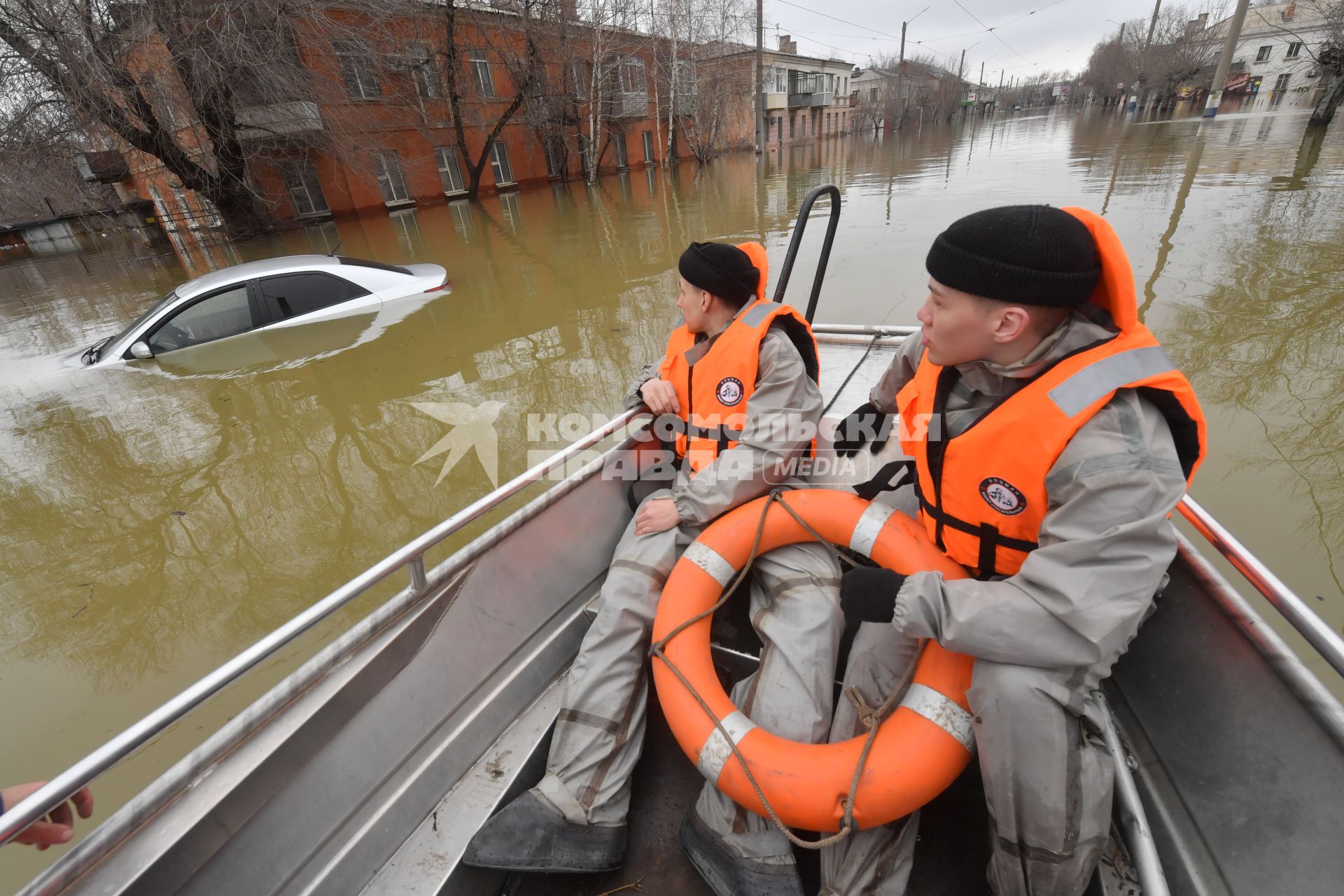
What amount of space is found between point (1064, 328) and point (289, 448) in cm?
535

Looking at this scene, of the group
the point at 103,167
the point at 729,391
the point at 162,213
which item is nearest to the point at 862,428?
the point at 729,391

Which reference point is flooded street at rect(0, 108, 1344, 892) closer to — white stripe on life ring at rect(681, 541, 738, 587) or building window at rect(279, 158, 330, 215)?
white stripe on life ring at rect(681, 541, 738, 587)

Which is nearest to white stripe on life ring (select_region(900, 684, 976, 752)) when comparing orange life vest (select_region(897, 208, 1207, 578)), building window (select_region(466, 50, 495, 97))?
orange life vest (select_region(897, 208, 1207, 578))

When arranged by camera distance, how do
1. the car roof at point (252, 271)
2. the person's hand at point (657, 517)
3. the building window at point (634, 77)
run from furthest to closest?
1. the building window at point (634, 77)
2. the car roof at point (252, 271)
3. the person's hand at point (657, 517)

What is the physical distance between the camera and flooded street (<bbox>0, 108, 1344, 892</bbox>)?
9.88ft

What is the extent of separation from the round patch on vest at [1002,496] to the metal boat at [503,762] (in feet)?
1.69

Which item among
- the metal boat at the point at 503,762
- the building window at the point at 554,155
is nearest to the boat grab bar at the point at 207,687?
the metal boat at the point at 503,762

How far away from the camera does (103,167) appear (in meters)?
16.0

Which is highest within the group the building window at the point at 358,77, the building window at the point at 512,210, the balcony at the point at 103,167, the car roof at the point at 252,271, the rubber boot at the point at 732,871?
the building window at the point at 358,77

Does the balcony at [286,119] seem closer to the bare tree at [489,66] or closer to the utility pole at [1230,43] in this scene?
the bare tree at [489,66]

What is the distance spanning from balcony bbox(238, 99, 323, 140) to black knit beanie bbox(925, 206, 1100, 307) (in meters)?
14.5

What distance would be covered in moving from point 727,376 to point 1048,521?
1180 mm

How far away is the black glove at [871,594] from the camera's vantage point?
4.38 feet

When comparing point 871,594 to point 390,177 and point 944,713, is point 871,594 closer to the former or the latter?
point 944,713
